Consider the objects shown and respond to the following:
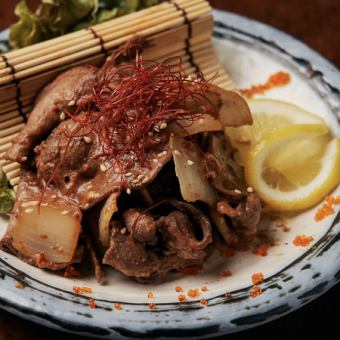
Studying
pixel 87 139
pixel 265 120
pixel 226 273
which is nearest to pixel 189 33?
pixel 265 120

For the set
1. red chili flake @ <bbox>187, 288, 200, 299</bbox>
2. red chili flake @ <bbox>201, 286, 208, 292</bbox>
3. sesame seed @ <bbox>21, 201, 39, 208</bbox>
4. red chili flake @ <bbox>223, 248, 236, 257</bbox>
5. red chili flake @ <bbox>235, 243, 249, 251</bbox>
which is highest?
sesame seed @ <bbox>21, 201, 39, 208</bbox>

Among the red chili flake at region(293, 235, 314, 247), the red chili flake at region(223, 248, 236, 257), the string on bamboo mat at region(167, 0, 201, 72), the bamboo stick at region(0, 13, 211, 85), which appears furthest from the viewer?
the string on bamboo mat at region(167, 0, 201, 72)

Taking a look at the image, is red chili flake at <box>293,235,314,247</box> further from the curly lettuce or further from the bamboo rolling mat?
the curly lettuce

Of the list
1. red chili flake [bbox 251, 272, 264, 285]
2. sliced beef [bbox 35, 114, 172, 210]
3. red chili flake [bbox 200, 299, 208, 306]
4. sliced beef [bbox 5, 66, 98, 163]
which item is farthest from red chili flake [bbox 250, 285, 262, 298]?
sliced beef [bbox 5, 66, 98, 163]

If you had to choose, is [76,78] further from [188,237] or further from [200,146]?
[188,237]

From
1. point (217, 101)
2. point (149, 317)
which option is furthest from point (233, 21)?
point (149, 317)

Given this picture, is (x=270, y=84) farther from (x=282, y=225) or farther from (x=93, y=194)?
(x=93, y=194)

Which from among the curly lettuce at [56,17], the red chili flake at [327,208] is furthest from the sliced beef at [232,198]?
the curly lettuce at [56,17]
